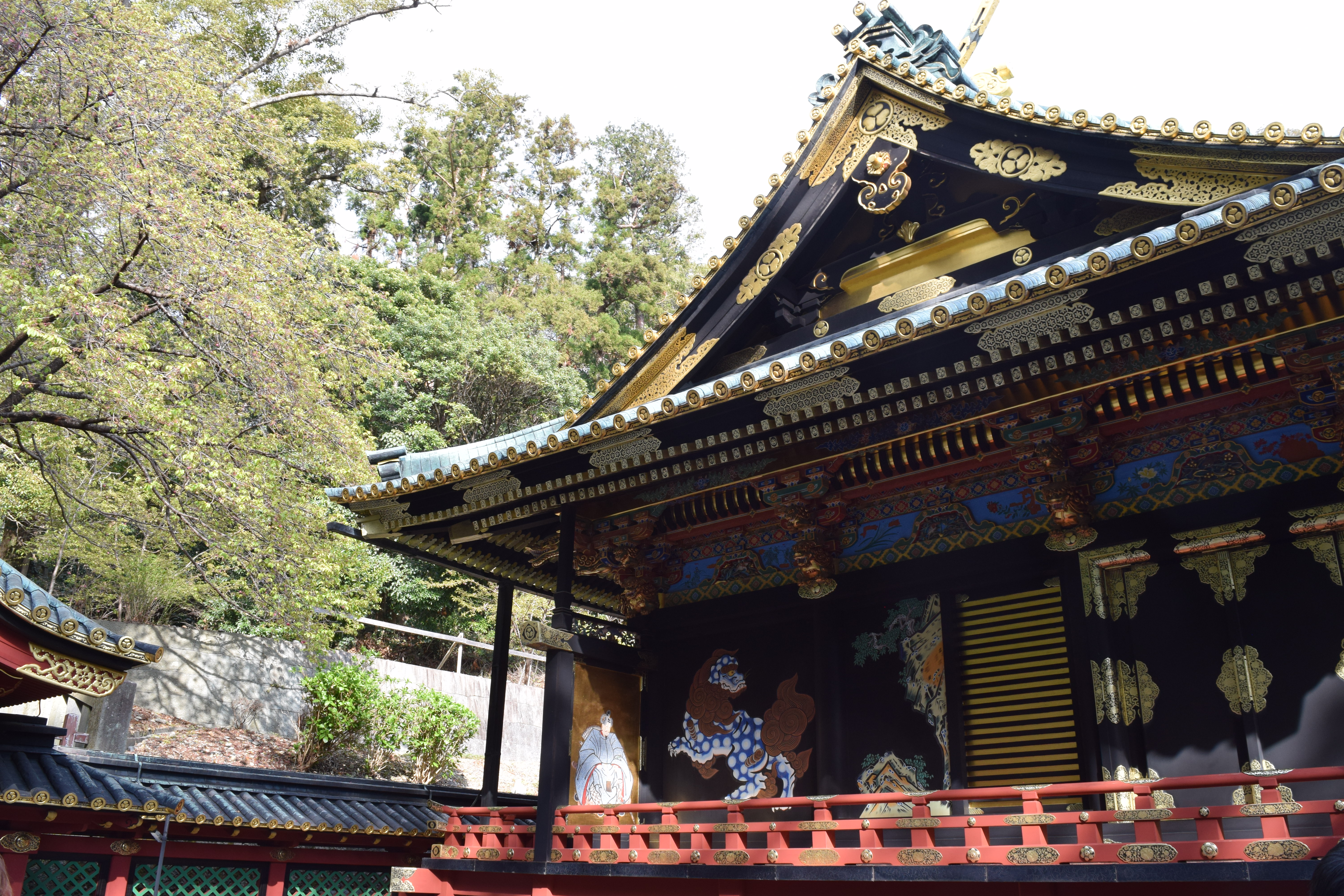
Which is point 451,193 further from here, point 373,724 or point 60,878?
point 60,878

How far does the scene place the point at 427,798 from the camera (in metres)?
10.6

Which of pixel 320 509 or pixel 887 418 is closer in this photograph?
pixel 887 418

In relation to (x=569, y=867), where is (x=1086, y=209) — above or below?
above

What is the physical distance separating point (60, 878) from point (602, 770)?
442cm

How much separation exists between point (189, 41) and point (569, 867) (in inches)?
681

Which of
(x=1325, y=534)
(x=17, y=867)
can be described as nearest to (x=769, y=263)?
(x=1325, y=534)

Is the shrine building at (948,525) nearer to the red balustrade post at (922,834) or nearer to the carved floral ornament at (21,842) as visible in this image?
the red balustrade post at (922,834)

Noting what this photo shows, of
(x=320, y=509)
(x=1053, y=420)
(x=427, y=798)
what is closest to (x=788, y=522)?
(x=1053, y=420)

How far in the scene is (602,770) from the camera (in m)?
8.69

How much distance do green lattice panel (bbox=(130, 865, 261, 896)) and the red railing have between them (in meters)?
1.99

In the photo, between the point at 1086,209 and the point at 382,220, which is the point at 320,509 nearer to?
the point at 1086,209

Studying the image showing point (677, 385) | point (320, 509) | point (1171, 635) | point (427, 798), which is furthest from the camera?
point (320, 509)

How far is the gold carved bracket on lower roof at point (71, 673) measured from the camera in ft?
21.6

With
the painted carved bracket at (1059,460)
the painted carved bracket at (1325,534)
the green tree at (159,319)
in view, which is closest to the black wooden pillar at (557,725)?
the painted carved bracket at (1059,460)
